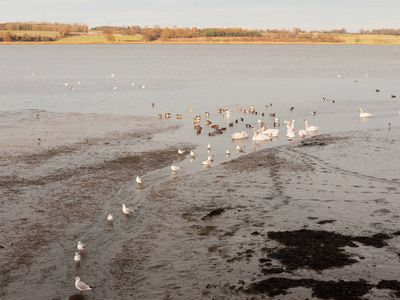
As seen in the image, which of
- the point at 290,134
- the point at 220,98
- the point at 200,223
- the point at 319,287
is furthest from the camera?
the point at 220,98

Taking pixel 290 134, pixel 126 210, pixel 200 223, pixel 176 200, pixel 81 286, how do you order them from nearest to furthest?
pixel 81 286, pixel 200 223, pixel 126 210, pixel 176 200, pixel 290 134

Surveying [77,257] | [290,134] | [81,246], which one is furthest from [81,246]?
[290,134]

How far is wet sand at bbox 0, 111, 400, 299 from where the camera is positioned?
12328 millimetres

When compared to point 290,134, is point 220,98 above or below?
above

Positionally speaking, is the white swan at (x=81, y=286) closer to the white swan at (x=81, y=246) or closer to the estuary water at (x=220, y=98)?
the white swan at (x=81, y=246)

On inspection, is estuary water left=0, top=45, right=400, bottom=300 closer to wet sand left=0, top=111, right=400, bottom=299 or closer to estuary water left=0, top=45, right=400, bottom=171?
wet sand left=0, top=111, right=400, bottom=299

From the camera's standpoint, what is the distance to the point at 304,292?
1155 centimetres

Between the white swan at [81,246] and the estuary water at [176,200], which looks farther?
the white swan at [81,246]

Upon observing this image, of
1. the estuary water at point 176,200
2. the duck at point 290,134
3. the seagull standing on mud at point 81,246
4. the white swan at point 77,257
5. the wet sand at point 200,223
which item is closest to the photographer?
the wet sand at point 200,223

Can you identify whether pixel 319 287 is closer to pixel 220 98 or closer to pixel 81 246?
pixel 81 246

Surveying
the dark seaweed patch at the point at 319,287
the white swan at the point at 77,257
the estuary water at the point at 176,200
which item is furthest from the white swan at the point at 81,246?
the dark seaweed patch at the point at 319,287

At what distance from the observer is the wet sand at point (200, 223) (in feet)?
40.4

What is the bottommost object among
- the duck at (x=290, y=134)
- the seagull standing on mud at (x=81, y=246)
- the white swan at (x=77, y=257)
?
the white swan at (x=77, y=257)

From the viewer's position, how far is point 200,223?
16.2 meters
